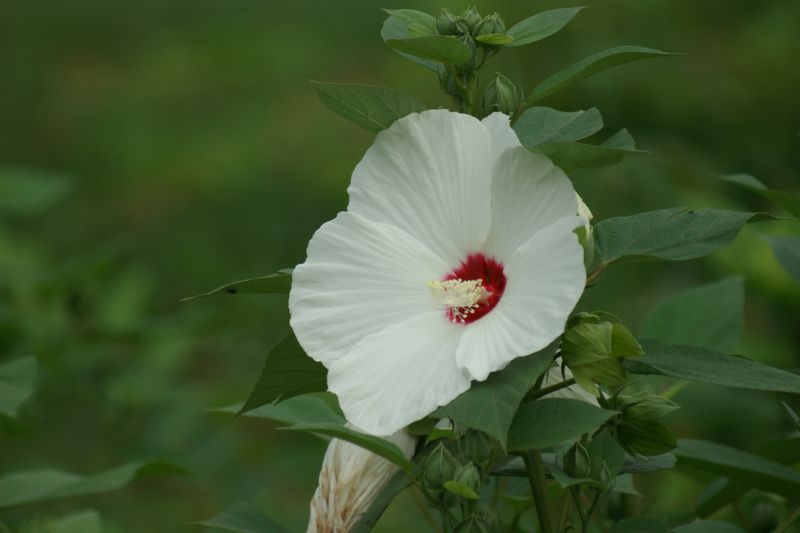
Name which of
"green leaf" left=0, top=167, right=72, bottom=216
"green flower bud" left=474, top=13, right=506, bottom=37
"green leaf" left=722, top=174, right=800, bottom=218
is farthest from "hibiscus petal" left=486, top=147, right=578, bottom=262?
"green leaf" left=0, top=167, right=72, bottom=216

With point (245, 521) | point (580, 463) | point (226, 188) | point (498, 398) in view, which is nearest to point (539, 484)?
point (580, 463)

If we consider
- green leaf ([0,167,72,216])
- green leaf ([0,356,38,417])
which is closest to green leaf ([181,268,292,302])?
green leaf ([0,356,38,417])

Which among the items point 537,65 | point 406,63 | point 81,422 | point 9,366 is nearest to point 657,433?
point 9,366

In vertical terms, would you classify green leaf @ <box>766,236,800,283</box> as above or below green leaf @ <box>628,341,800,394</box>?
below

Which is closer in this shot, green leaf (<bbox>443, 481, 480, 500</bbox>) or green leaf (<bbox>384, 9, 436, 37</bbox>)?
green leaf (<bbox>443, 481, 480, 500</bbox>)

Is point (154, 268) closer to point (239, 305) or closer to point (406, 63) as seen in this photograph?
point (239, 305)

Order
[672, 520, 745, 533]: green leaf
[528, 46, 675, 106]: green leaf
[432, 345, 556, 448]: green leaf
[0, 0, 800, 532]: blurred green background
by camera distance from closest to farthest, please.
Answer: [432, 345, 556, 448]: green leaf
[528, 46, 675, 106]: green leaf
[672, 520, 745, 533]: green leaf
[0, 0, 800, 532]: blurred green background

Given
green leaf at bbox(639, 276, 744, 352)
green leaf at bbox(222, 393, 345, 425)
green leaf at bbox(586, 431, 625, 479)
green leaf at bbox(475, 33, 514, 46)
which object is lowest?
green leaf at bbox(639, 276, 744, 352)

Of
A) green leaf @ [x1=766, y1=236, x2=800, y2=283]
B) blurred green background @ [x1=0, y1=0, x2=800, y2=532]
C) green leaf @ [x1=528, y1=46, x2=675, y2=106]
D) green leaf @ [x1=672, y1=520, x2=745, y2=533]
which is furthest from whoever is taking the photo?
blurred green background @ [x1=0, y1=0, x2=800, y2=532]

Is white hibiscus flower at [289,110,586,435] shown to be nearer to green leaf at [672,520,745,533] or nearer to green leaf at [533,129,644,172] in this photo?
green leaf at [533,129,644,172]
